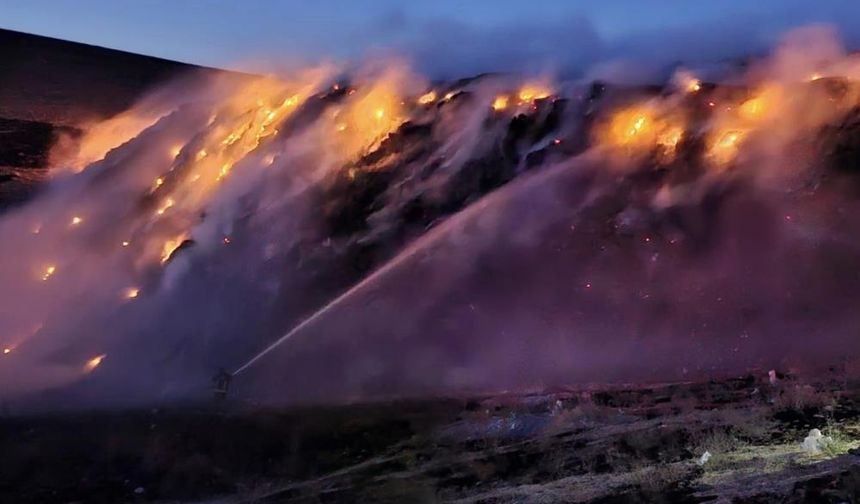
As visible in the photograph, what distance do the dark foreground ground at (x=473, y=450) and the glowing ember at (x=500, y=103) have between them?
149 inches

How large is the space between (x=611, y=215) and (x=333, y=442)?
4.26 metres

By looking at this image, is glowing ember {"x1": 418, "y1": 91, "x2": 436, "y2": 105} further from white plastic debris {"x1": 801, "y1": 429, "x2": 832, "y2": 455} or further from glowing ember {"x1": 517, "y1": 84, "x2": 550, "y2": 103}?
white plastic debris {"x1": 801, "y1": 429, "x2": 832, "y2": 455}

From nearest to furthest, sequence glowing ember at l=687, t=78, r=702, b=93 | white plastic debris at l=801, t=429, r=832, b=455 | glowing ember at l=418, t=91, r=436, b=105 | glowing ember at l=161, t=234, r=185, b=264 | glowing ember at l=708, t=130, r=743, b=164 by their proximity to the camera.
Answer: white plastic debris at l=801, t=429, r=832, b=455
glowing ember at l=161, t=234, r=185, b=264
glowing ember at l=708, t=130, r=743, b=164
glowing ember at l=687, t=78, r=702, b=93
glowing ember at l=418, t=91, r=436, b=105

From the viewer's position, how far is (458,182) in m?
7.61

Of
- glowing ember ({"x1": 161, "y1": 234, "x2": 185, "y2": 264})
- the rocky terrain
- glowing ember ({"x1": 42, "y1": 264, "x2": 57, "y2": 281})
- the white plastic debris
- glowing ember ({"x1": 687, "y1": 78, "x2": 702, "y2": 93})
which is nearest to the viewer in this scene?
the white plastic debris

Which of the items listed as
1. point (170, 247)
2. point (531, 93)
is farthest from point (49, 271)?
point (531, 93)

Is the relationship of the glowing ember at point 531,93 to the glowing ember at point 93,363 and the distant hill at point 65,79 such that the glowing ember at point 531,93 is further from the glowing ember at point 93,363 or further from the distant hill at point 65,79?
the glowing ember at point 93,363

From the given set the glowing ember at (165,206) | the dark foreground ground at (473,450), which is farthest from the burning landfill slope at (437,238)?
the dark foreground ground at (473,450)

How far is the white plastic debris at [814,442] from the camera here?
3.83 meters

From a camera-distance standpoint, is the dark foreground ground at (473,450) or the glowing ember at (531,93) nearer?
the dark foreground ground at (473,450)

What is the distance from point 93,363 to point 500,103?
5066 mm

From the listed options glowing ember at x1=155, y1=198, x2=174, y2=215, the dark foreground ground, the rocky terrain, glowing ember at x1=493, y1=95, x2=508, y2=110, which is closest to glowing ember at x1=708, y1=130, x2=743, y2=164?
the rocky terrain

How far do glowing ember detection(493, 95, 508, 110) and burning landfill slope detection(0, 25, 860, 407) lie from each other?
3 cm

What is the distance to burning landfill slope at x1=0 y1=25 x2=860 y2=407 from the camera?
19.6 feet
